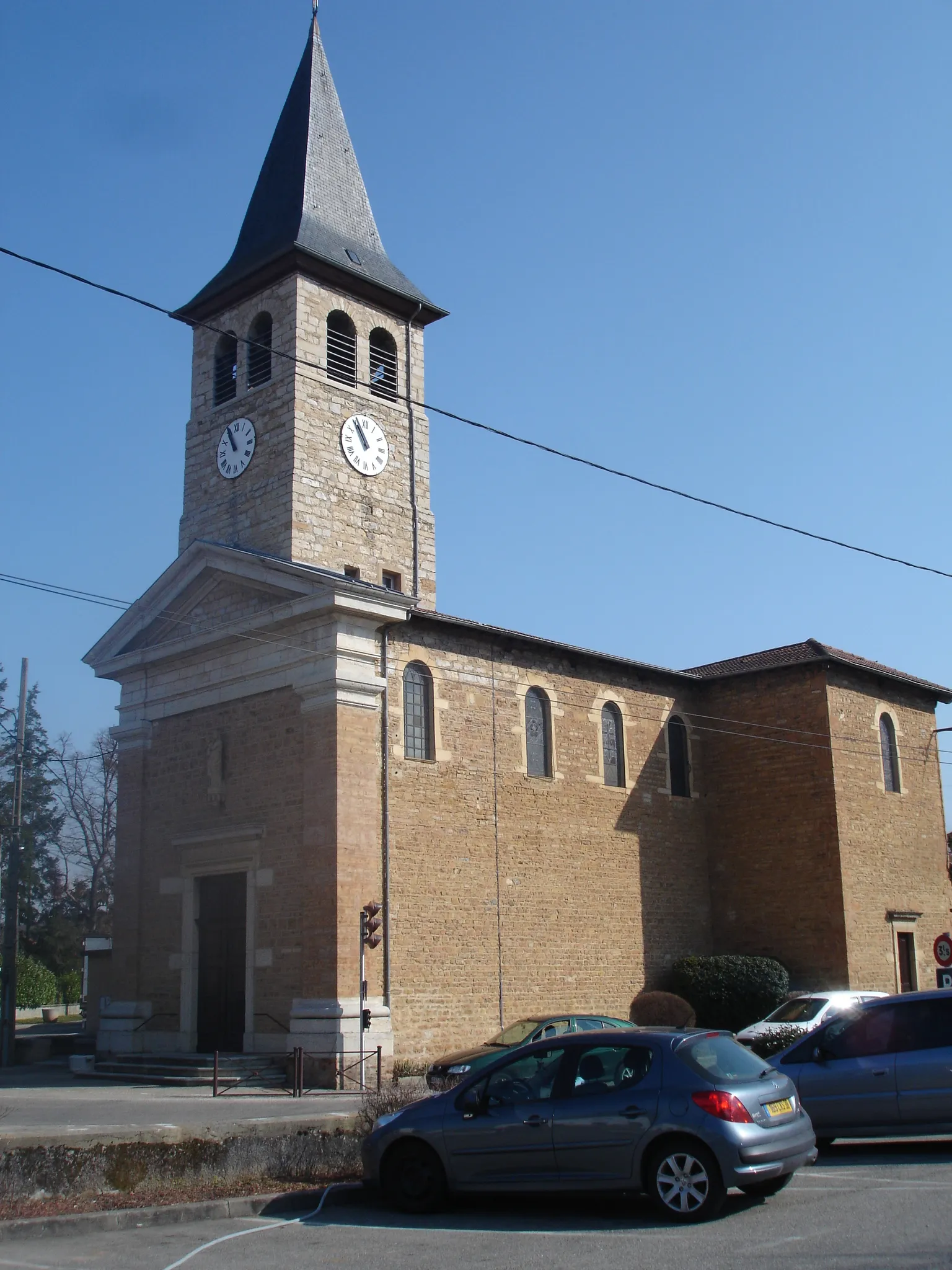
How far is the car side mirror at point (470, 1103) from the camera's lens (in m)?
9.68

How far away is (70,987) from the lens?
172 ft

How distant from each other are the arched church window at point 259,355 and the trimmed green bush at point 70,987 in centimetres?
3258

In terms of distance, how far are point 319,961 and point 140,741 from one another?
7.41 metres

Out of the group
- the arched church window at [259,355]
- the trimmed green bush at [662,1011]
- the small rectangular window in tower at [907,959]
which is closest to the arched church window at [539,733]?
the trimmed green bush at [662,1011]

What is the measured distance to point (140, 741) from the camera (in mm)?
25906

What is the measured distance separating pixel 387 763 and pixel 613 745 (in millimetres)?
7011

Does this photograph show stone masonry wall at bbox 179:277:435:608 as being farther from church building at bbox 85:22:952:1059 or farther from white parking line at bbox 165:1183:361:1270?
white parking line at bbox 165:1183:361:1270

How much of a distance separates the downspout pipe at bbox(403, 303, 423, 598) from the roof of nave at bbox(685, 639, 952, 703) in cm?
731

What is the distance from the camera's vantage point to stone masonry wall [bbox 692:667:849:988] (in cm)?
2728

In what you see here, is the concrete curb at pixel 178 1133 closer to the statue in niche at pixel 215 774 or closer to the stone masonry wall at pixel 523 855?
the stone masonry wall at pixel 523 855

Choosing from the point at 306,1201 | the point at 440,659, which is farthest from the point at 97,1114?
the point at 440,659

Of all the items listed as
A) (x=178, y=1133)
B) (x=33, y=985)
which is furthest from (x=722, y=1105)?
(x=33, y=985)

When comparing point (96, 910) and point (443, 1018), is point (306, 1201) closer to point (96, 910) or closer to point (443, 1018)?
point (443, 1018)

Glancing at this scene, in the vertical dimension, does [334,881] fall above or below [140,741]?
below
